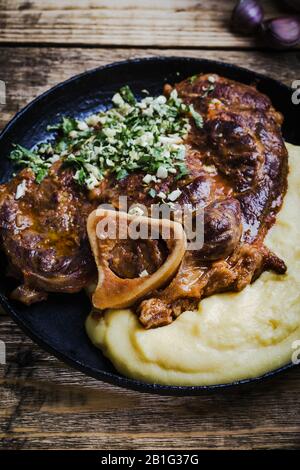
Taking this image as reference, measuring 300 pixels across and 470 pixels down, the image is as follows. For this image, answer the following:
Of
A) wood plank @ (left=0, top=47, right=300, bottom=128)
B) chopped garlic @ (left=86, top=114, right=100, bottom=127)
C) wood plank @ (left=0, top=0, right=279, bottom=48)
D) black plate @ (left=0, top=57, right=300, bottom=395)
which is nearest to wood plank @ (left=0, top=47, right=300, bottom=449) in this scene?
black plate @ (left=0, top=57, right=300, bottom=395)

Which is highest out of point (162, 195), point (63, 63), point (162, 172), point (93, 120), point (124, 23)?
point (124, 23)

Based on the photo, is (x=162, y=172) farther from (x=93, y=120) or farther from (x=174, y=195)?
(x=93, y=120)

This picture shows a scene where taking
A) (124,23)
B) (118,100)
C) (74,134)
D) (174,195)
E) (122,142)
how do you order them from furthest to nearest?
(124,23), (118,100), (74,134), (122,142), (174,195)

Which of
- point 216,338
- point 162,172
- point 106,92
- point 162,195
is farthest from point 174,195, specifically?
point 106,92

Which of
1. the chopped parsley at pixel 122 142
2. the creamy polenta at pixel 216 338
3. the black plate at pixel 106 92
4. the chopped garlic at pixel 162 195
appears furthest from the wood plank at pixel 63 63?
the creamy polenta at pixel 216 338
